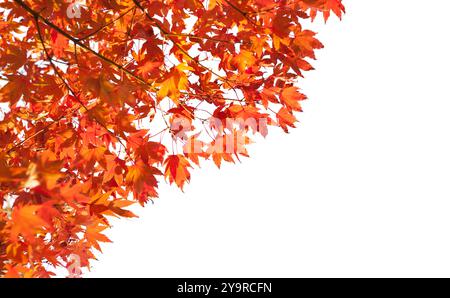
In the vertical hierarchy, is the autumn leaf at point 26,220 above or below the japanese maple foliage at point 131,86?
below

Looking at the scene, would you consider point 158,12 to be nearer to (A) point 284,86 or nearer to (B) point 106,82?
(B) point 106,82

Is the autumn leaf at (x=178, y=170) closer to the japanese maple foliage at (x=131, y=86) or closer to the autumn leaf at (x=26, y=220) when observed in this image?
the japanese maple foliage at (x=131, y=86)

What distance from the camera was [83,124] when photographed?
287 centimetres

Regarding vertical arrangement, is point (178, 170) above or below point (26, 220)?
above

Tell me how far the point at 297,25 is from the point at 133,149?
3.78 feet

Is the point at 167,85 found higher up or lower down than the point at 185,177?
higher up

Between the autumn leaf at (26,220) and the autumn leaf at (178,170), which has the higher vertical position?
the autumn leaf at (178,170)

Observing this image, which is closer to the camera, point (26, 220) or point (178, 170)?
point (26, 220)

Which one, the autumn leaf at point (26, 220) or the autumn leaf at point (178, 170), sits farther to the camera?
the autumn leaf at point (178, 170)

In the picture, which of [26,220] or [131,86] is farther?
[131,86]

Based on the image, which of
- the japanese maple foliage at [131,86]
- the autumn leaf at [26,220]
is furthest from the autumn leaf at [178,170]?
the autumn leaf at [26,220]
